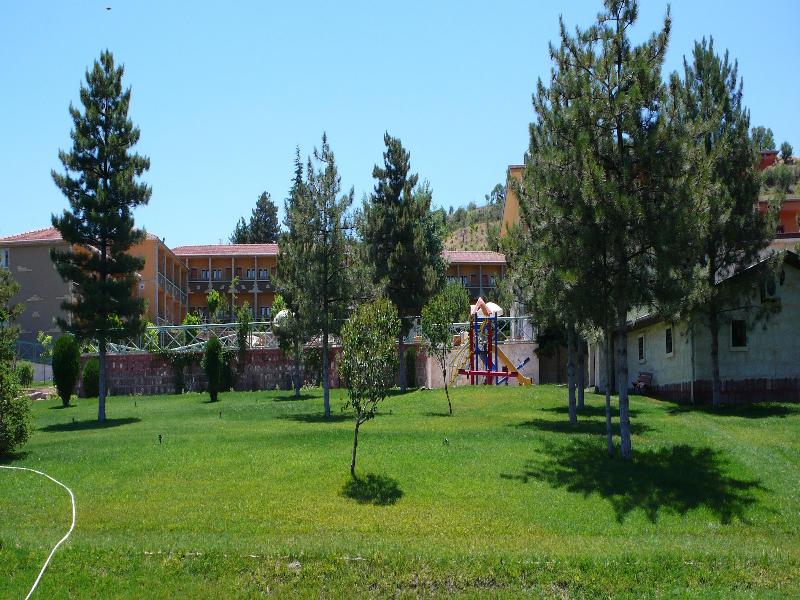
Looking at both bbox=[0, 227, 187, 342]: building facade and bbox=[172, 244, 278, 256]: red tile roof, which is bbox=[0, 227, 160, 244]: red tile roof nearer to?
bbox=[0, 227, 187, 342]: building facade

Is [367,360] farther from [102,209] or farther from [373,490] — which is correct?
[102,209]

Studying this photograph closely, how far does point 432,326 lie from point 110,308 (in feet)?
33.4

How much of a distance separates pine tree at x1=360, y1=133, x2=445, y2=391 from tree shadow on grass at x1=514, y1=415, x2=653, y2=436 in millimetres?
10705

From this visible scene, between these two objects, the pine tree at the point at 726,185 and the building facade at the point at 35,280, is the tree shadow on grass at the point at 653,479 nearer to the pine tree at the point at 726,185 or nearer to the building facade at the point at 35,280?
the pine tree at the point at 726,185

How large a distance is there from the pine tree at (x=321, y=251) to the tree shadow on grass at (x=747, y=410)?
1011 cm

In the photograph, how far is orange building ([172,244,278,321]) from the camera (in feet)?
223

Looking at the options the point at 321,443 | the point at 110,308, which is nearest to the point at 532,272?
the point at 321,443

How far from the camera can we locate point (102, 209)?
26578 mm

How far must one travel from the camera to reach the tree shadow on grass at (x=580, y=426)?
20.7 m

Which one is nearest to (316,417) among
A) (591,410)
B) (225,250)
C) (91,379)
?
(591,410)

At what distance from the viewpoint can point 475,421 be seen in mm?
22578

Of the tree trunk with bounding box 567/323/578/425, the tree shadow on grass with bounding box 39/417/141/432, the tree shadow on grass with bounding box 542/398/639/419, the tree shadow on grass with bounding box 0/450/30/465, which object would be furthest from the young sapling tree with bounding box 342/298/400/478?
the tree shadow on grass with bounding box 39/417/141/432

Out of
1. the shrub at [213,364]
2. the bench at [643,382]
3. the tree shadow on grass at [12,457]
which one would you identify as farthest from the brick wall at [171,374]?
the tree shadow on grass at [12,457]

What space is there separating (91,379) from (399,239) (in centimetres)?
1420
